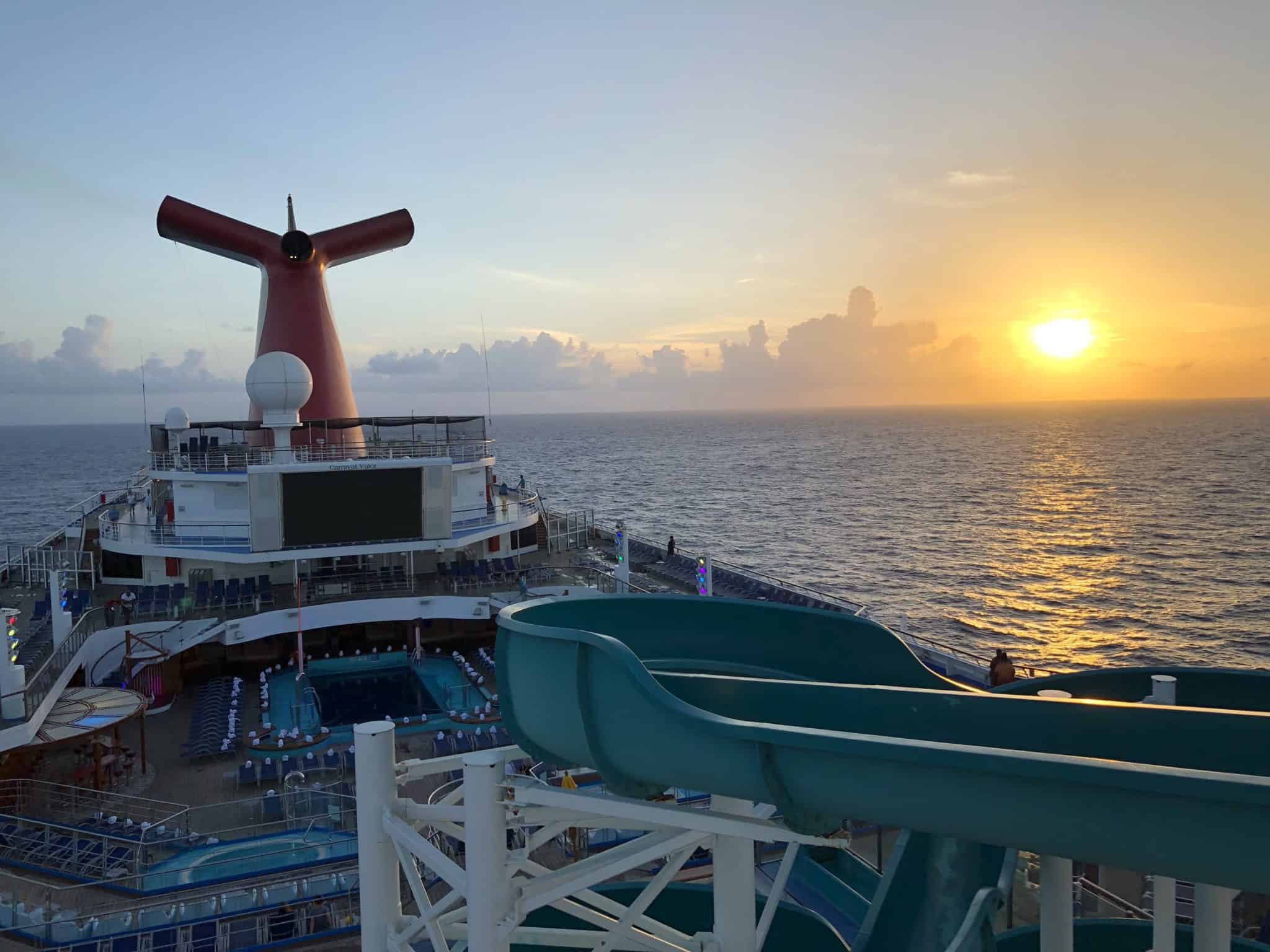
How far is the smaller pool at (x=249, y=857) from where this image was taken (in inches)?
593

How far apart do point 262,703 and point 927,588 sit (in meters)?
38.8

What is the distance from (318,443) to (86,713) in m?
13.5

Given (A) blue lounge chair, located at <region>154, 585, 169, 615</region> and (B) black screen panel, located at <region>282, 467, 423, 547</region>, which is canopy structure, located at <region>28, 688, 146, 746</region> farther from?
(B) black screen panel, located at <region>282, 467, 423, 547</region>

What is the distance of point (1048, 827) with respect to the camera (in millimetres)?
5391

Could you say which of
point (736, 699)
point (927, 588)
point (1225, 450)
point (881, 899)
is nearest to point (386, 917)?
point (736, 699)

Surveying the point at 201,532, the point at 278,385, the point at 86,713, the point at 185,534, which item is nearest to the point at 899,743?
the point at 86,713

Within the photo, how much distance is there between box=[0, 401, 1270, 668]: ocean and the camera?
1752 inches

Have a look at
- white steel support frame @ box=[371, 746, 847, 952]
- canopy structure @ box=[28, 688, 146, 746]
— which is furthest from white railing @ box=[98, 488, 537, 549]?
white steel support frame @ box=[371, 746, 847, 952]

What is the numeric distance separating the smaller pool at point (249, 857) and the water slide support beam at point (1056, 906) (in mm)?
11551

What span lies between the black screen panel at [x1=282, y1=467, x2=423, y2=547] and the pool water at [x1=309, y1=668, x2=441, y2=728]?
177 inches

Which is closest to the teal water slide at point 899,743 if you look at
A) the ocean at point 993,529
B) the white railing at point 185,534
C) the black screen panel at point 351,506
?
the black screen panel at point 351,506

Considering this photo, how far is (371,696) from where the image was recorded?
26922 millimetres

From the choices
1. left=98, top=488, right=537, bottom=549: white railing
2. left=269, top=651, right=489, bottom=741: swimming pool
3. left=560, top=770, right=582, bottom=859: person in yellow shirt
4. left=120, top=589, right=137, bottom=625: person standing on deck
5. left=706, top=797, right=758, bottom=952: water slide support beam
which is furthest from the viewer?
left=98, top=488, right=537, bottom=549: white railing

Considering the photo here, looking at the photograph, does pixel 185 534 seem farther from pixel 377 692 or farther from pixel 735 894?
pixel 735 894
